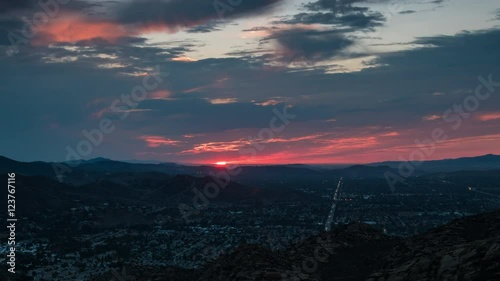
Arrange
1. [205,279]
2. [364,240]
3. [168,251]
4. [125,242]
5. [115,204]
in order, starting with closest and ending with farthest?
1. [205,279]
2. [364,240]
3. [168,251]
4. [125,242]
5. [115,204]

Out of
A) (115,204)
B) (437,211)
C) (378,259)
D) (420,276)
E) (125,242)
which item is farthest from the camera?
(115,204)

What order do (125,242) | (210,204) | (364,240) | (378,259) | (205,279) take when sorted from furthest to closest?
(210,204), (125,242), (364,240), (378,259), (205,279)

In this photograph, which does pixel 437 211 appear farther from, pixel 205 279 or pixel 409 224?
pixel 205 279

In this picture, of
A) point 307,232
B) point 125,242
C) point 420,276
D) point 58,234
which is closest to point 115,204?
point 58,234

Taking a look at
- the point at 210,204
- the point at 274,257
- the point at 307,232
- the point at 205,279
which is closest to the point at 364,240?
the point at 274,257

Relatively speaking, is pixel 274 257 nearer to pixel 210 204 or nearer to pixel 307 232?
pixel 307 232

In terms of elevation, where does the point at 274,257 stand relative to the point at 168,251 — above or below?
above

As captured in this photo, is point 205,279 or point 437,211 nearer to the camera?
point 205,279

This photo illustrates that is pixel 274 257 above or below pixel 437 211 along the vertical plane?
above

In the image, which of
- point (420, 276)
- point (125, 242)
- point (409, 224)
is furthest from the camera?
point (409, 224)
